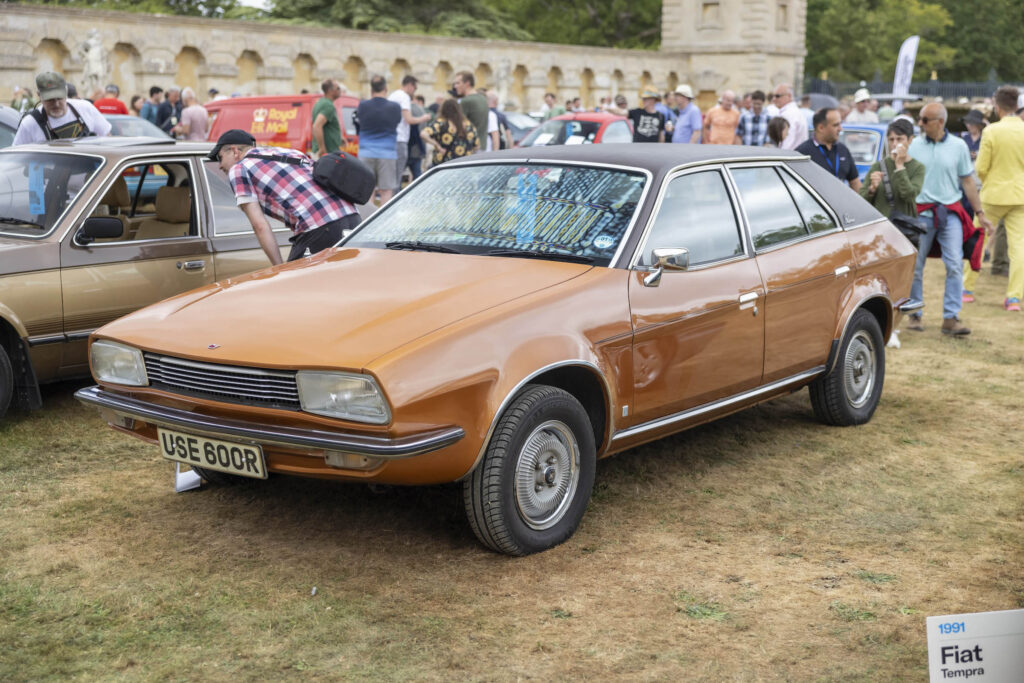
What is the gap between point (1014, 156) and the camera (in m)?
10.0

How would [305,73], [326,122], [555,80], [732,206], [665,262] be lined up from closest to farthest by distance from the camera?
[665,262]
[732,206]
[326,122]
[305,73]
[555,80]

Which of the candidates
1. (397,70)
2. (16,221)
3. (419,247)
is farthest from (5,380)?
(397,70)

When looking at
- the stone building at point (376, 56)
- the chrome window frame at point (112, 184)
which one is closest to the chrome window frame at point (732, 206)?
the chrome window frame at point (112, 184)

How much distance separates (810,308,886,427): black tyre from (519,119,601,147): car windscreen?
1268 cm

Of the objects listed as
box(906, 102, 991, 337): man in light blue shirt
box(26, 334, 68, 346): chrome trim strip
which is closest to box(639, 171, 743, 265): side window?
box(26, 334, 68, 346): chrome trim strip

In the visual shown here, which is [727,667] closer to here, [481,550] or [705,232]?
[481,550]

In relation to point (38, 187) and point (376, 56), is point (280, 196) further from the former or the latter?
point (376, 56)

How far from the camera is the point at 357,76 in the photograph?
40.7m

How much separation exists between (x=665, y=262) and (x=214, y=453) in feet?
6.61

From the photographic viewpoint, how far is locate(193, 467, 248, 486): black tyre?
552 cm

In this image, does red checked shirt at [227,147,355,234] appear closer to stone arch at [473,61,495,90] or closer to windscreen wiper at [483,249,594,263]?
windscreen wiper at [483,249,594,263]

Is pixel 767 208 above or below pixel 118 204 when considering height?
above

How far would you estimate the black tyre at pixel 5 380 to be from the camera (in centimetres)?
630

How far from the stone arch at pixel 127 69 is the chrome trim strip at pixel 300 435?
1168 inches
